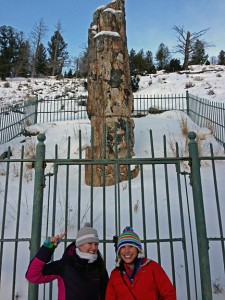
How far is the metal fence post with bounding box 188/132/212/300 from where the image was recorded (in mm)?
2585

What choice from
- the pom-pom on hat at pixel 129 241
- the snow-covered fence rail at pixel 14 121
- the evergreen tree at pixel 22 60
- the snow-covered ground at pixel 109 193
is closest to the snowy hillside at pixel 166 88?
the snow-covered ground at pixel 109 193

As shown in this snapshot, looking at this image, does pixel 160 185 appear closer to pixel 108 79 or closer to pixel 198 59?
pixel 108 79

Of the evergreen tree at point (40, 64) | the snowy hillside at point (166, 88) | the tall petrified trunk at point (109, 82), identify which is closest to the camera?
the tall petrified trunk at point (109, 82)

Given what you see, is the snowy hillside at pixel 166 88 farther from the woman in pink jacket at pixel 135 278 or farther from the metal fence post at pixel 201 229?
the woman in pink jacket at pixel 135 278

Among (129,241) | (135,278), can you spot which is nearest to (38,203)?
(129,241)

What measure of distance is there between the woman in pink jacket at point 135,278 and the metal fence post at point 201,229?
84cm

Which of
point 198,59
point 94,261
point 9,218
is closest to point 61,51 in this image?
point 198,59

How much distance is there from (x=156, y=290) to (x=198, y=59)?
3945cm

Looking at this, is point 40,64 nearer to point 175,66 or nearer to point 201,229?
point 175,66

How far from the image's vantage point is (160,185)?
5750 millimetres

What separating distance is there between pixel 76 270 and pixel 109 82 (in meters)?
4.85

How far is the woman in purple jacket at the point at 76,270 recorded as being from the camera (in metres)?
2.02

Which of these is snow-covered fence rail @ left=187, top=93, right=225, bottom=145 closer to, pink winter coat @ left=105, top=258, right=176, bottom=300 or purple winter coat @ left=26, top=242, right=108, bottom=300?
pink winter coat @ left=105, top=258, right=176, bottom=300

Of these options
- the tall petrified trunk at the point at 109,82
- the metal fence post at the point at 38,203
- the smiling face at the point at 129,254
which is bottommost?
the smiling face at the point at 129,254
